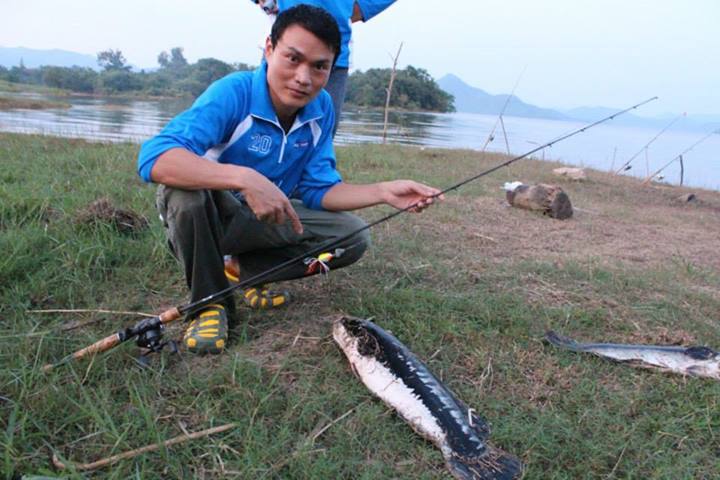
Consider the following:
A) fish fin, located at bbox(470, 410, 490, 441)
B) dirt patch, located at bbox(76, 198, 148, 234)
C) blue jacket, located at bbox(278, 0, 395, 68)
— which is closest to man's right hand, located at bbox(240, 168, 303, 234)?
fish fin, located at bbox(470, 410, 490, 441)

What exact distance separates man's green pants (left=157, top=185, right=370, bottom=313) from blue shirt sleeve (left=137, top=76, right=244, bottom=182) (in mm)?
203

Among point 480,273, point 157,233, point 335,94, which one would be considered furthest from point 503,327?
point 157,233

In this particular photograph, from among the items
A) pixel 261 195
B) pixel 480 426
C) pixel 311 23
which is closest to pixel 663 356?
pixel 480 426

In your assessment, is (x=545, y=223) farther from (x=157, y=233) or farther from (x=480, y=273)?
(x=157, y=233)

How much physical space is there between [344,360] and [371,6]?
8.98 feet

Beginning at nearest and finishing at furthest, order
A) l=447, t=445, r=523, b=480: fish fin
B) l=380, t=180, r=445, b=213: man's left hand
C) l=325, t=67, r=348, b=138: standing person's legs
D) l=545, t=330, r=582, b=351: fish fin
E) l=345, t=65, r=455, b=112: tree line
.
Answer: l=447, t=445, r=523, b=480: fish fin < l=380, t=180, r=445, b=213: man's left hand < l=545, t=330, r=582, b=351: fish fin < l=325, t=67, r=348, b=138: standing person's legs < l=345, t=65, r=455, b=112: tree line

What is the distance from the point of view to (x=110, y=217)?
139 inches

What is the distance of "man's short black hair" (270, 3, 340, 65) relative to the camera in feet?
7.79

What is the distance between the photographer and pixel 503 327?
2961 millimetres

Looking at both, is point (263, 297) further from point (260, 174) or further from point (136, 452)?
point (136, 452)

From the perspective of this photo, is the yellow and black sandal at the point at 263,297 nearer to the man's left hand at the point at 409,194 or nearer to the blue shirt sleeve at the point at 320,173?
the blue shirt sleeve at the point at 320,173

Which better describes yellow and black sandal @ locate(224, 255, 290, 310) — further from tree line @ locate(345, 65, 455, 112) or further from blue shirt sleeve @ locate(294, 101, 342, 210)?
tree line @ locate(345, 65, 455, 112)

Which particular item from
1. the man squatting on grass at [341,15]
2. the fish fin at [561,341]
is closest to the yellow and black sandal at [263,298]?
the man squatting on grass at [341,15]

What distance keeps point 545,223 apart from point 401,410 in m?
4.17
